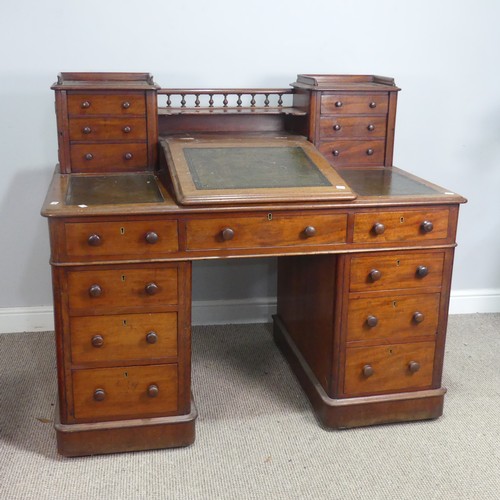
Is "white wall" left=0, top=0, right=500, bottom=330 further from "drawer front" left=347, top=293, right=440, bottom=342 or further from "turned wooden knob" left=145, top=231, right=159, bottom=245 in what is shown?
"turned wooden knob" left=145, top=231, right=159, bottom=245

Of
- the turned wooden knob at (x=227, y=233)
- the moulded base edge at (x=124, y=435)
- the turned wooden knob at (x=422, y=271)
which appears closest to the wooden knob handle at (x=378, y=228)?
the turned wooden knob at (x=422, y=271)

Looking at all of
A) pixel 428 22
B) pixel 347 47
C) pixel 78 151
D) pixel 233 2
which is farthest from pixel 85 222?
pixel 428 22

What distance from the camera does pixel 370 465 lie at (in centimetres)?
245

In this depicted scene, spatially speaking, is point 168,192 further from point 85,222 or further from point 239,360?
point 239,360

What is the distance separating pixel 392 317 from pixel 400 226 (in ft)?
1.17

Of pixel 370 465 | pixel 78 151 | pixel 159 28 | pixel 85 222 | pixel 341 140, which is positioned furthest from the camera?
pixel 159 28

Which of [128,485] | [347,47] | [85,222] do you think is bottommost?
[128,485]

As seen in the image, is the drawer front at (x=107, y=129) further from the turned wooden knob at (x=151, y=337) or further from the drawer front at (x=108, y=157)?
the turned wooden knob at (x=151, y=337)

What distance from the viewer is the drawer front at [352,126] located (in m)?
2.92

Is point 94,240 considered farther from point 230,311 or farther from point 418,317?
point 230,311

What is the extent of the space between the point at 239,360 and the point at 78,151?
4.00 feet

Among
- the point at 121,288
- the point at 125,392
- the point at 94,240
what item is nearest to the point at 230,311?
the point at 125,392

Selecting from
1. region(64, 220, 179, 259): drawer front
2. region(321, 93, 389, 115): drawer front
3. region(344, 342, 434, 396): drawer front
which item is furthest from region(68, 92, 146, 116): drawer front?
region(344, 342, 434, 396): drawer front

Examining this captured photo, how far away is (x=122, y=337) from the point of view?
2404 mm
